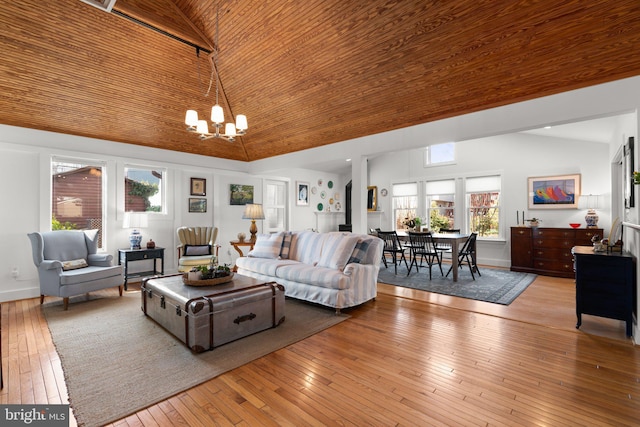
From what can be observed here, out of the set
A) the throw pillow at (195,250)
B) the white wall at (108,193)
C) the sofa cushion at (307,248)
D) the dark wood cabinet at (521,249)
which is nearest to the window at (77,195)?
the white wall at (108,193)

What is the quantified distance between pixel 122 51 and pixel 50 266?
301cm

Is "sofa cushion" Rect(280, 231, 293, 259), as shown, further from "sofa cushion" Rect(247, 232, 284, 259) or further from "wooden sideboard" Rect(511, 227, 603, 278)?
"wooden sideboard" Rect(511, 227, 603, 278)

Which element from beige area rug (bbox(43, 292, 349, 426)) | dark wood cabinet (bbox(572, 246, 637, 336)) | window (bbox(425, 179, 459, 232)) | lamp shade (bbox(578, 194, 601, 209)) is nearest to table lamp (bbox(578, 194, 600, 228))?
lamp shade (bbox(578, 194, 601, 209))

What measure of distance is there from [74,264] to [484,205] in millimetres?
8140

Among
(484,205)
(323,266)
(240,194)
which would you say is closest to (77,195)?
(240,194)

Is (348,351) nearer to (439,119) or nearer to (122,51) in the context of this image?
(439,119)

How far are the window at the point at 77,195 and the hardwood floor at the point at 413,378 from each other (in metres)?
2.00

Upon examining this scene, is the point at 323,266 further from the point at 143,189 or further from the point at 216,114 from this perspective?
the point at 143,189

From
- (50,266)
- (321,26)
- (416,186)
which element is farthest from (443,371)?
(416,186)

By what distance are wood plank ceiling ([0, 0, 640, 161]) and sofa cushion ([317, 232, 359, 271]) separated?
2006mm

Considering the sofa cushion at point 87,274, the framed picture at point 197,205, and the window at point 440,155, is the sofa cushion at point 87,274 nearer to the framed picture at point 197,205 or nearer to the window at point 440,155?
the framed picture at point 197,205

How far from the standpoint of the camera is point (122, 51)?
13.2ft

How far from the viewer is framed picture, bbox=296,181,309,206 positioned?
27.8 feet

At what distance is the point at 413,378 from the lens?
2.23 meters
